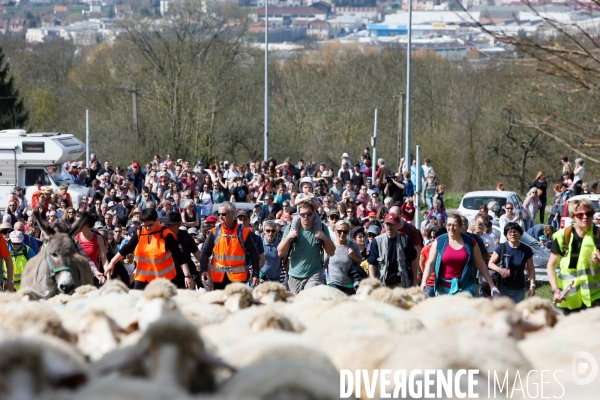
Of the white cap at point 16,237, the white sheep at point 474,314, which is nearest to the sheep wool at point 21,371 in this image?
the white sheep at point 474,314

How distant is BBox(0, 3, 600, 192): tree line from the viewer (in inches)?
1523

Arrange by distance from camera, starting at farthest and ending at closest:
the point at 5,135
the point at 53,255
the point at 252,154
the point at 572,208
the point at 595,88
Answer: the point at 252,154
the point at 5,135
the point at 53,255
the point at 572,208
the point at 595,88

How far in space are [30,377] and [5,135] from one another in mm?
24974

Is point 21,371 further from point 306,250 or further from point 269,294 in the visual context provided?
point 306,250

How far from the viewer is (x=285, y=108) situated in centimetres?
4512

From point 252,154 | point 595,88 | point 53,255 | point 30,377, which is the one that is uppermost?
point 595,88

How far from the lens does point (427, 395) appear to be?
5.02 meters

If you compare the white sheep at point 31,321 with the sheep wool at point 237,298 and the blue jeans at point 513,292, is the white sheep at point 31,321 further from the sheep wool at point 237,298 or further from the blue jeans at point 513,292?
the blue jeans at point 513,292

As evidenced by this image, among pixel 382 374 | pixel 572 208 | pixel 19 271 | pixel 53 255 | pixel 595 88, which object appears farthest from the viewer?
pixel 19 271

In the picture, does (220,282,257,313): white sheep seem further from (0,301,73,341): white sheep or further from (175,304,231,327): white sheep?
(0,301,73,341): white sheep

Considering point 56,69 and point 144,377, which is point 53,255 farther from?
point 56,69

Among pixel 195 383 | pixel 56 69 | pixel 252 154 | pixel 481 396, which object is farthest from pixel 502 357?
pixel 56 69

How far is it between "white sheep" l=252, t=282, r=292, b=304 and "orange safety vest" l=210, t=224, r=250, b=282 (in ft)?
8.52

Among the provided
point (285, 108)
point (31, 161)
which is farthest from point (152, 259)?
point (285, 108)
